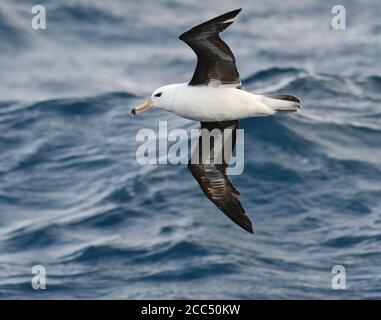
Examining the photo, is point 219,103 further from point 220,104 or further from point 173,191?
point 173,191

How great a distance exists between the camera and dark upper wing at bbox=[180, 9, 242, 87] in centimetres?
1320

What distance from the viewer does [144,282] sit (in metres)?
22.0

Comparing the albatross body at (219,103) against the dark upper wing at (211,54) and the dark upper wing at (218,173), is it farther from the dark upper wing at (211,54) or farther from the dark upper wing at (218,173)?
the dark upper wing at (218,173)

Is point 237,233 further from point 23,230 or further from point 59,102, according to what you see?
point 59,102

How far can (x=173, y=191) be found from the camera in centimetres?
2478

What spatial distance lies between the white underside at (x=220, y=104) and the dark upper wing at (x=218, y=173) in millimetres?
1276

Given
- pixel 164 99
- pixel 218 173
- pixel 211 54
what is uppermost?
pixel 211 54

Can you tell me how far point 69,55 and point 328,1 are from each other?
9047 millimetres

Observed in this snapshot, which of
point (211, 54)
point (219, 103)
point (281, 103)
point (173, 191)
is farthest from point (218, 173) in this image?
point (173, 191)

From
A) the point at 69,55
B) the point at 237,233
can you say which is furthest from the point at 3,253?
the point at 69,55

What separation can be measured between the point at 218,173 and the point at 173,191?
9.56 metres

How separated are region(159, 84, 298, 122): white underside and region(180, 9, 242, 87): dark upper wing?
13cm

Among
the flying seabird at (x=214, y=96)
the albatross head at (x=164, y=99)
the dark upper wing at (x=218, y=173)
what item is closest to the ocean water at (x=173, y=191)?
the dark upper wing at (x=218, y=173)

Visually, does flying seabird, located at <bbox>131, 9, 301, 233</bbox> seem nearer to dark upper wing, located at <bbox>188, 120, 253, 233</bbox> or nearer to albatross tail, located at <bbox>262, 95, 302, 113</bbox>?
albatross tail, located at <bbox>262, 95, 302, 113</bbox>
